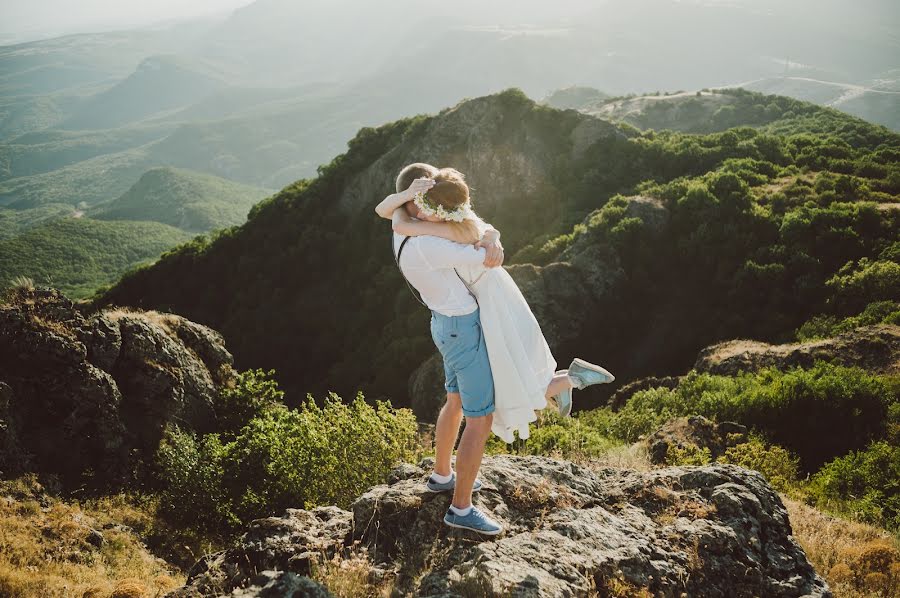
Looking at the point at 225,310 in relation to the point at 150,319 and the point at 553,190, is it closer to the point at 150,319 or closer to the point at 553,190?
the point at 553,190

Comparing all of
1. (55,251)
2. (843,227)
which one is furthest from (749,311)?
(55,251)

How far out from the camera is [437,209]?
12.8 ft

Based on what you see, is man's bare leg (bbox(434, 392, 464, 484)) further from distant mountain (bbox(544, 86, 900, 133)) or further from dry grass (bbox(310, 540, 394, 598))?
distant mountain (bbox(544, 86, 900, 133))

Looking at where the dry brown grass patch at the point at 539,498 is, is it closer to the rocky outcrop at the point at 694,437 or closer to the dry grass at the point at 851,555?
the dry grass at the point at 851,555

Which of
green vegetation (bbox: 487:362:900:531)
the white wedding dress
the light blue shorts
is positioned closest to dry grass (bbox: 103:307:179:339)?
green vegetation (bbox: 487:362:900:531)

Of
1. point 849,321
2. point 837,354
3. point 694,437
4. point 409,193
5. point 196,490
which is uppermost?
point 409,193

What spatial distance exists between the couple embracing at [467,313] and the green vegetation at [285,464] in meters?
3.56

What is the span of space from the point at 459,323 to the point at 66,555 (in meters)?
6.62

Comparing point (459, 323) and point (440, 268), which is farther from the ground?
point (440, 268)

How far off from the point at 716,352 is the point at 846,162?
2141 cm

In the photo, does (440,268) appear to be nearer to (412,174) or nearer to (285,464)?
(412,174)

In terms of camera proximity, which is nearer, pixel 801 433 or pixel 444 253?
pixel 444 253

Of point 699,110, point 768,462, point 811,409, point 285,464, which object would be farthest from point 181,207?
point 768,462

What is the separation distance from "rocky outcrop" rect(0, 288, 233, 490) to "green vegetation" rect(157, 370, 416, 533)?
3.97 ft
